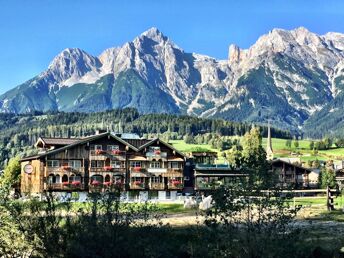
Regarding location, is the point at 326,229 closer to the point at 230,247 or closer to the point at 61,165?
the point at 230,247

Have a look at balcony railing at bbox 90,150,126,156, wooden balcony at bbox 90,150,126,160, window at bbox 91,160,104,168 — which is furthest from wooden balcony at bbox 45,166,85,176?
balcony railing at bbox 90,150,126,156

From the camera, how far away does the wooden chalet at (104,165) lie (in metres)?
89.7

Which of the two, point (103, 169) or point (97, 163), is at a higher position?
point (97, 163)

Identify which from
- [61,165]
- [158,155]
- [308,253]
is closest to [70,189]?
[61,165]

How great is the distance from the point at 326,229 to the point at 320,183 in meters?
90.0

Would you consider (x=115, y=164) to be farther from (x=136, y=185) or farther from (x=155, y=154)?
(x=155, y=154)

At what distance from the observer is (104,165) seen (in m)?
93.9

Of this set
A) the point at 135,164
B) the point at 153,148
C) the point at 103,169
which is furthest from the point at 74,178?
the point at 153,148

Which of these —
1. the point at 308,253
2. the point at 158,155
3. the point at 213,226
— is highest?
the point at 158,155

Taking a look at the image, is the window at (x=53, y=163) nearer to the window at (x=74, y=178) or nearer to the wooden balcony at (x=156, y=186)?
the window at (x=74, y=178)

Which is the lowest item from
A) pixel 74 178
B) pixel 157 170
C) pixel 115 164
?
pixel 74 178

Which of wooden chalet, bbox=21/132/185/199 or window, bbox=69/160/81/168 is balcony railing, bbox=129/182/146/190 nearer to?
wooden chalet, bbox=21/132/185/199

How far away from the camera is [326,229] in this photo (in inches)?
1613

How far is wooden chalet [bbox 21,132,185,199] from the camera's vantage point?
89.7m
